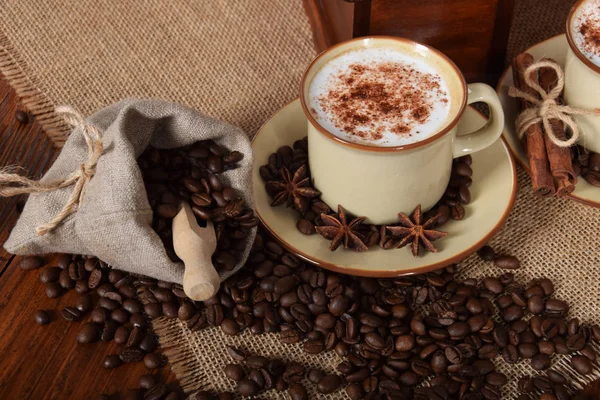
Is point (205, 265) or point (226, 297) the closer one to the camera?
point (205, 265)

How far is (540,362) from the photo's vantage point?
1.37 metres

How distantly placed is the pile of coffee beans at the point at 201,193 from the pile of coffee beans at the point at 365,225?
11 centimetres

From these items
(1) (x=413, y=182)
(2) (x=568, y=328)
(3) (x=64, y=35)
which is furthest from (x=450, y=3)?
(3) (x=64, y=35)

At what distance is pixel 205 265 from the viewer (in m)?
1.29

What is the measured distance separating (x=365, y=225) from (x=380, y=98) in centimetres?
27

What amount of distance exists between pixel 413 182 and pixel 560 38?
2.20 feet

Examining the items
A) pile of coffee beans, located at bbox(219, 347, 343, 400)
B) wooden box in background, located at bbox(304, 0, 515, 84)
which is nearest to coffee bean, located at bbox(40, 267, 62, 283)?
pile of coffee beans, located at bbox(219, 347, 343, 400)

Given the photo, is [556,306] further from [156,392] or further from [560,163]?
[156,392]

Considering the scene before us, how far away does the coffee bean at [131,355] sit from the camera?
1.40 metres

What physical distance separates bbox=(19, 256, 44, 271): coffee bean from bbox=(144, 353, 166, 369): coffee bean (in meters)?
0.34

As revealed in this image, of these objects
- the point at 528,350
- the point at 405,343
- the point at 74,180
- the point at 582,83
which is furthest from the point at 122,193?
the point at 582,83

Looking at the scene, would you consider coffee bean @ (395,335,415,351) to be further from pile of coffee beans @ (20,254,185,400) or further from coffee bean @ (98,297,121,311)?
coffee bean @ (98,297,121,311)

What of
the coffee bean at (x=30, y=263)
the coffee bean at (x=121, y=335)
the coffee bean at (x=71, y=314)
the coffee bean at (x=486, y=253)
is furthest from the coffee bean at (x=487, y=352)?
the coffee bean at (x=30, y=263)

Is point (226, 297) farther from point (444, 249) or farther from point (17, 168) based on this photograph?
point (17, 168)
